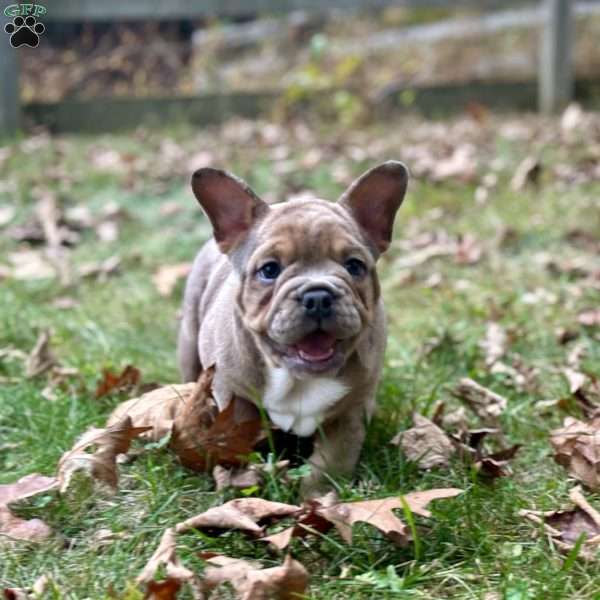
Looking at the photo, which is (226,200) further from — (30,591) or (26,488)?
(30,591)

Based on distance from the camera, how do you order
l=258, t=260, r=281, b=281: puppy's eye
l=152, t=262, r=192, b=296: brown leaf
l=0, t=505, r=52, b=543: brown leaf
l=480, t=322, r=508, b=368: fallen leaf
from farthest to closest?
l=152, t=262, r=192, b=296: brown leaf, l=480, t=322, r=508, b=368: fallen leaf, l=258, t=260, r=281, b=281: puppy's eye, l=0, t=505, r=52, b=543: brown leaf

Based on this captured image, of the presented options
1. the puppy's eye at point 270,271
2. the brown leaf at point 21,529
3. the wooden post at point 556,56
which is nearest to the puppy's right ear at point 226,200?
the puppy's eye at point 270,271

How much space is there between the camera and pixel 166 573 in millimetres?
2420

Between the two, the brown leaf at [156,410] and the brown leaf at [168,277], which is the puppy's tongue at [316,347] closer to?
the brown leaf at [156,410]

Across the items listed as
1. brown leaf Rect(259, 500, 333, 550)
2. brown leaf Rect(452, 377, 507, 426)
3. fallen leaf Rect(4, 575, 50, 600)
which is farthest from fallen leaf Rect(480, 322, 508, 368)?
fallen leaf Rect(4, 575, 50, 600)

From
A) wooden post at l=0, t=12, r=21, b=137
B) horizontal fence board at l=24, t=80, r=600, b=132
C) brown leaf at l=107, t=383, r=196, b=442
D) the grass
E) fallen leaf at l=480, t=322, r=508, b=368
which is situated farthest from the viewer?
horizontal fence board at l=24, t=80, r=600, b=132

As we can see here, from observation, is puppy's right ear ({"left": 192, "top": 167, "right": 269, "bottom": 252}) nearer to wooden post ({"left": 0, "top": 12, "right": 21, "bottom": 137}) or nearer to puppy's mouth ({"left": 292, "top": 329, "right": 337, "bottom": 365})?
puppy's mouth ({"left": 292, "top": 329, "right": 337, "bottom": 365})

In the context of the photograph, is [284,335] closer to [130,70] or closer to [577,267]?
[577,267]

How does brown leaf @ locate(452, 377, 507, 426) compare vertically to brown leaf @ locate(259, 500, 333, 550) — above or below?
below

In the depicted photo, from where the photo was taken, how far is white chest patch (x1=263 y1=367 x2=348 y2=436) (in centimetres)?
306

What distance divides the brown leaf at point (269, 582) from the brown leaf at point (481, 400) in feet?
3.97

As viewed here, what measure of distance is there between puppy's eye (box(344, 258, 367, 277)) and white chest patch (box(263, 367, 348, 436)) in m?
0.31

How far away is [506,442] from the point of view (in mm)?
3270

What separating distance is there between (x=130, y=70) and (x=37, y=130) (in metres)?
1.74
